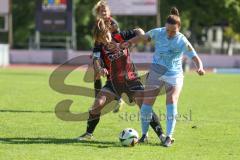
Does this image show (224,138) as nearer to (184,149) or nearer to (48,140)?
(184,149)

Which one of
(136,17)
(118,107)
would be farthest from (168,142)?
(136,17)

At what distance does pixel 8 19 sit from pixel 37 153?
124 feet

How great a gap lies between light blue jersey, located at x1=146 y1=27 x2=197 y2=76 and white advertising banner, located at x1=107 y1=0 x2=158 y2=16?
32.9 metres

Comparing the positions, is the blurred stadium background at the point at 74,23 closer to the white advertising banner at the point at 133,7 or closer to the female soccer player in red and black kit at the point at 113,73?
the white advertising banner at the point at 133,7

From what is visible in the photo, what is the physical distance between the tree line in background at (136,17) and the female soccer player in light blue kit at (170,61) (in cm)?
4254

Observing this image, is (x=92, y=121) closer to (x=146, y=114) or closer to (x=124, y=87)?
(x=124, y=87)

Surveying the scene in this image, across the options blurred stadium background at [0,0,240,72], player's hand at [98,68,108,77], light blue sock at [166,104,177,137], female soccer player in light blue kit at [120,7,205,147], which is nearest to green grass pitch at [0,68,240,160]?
light blue sock at [166,104,177,137]

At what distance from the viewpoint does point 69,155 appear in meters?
8.50

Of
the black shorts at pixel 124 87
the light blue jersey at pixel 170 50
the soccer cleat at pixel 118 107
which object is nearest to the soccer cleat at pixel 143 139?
the black shorts at pixel 124 87

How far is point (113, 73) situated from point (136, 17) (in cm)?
4558

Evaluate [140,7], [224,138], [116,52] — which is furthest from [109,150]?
[140,7]

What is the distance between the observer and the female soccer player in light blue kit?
30.9 feet

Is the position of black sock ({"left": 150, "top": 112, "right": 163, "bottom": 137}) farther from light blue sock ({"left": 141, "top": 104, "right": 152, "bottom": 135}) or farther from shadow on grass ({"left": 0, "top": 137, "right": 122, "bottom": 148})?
shadow on grass ({"left": 0, "top": 137, "right": 122, "bottom": 148})

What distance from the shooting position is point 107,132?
36.0 ft
